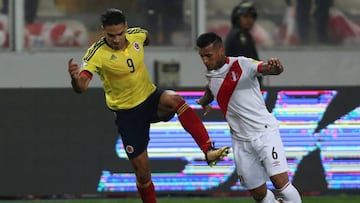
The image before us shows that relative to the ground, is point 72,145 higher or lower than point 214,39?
lower

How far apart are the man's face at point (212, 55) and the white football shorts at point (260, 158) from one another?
2.47 ft

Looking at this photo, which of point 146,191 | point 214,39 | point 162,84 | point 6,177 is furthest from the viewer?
point 162,84

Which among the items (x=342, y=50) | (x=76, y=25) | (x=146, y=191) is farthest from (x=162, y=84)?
(x=146, y=191)

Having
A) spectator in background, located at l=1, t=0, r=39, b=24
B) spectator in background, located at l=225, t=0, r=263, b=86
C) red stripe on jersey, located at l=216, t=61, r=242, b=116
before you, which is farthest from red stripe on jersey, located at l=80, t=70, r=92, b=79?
spectator in background, located at l=1, t=0, r=39, b=24

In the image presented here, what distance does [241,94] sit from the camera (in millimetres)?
11633

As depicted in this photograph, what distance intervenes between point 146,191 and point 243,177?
114 centimetres

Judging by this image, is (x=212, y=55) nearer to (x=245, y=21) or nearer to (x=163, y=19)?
(x=245, y=21)

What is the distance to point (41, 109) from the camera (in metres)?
14.9

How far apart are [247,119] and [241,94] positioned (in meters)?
0.24

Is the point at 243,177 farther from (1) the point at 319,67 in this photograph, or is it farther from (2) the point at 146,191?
(1) the point at 319,67

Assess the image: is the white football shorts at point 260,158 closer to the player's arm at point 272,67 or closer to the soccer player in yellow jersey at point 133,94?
the soccer player in yellow jersey at point 133,94

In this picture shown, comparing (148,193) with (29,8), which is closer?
(148,193)

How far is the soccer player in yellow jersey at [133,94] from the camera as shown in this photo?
38.7ft

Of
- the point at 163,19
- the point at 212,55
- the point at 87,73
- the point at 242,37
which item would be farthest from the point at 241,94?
the point at 163,19
